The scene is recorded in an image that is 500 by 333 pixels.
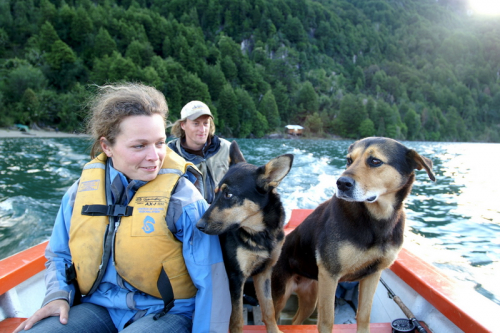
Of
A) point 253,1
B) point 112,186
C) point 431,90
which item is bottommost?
point 112,186

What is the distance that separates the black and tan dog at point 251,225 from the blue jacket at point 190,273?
0.27 m

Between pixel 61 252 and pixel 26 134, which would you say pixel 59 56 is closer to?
pixel 26 134

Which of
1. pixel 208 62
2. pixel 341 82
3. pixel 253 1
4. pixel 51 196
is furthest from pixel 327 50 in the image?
pixel 51 196

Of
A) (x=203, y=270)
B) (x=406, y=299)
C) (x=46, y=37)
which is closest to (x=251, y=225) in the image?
(x=203, y=270)

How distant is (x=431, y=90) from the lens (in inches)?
5551

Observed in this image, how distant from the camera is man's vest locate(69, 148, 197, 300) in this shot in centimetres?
211

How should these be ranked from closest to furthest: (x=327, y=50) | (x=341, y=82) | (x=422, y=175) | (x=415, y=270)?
(x=415, y=270) → (x=422, y=175) → (x=341, y=82) → (x=327, y=50)

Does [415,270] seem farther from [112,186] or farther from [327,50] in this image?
[327,50]

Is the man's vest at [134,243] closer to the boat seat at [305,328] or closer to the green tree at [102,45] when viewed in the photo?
the boat seat at [305,328]

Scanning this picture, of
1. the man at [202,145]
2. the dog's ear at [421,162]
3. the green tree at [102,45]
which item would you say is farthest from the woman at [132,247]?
the green tree at [102,45]

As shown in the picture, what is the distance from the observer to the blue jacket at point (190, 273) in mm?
2125

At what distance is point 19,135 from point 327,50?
6062 inches

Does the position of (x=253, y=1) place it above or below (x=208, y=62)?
above

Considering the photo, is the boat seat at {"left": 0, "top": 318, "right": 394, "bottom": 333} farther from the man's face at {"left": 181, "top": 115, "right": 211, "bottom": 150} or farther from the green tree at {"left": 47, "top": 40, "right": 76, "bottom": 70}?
the green tree at {"left": 47, "top": 40, "right": 76, "bottom": 70}
